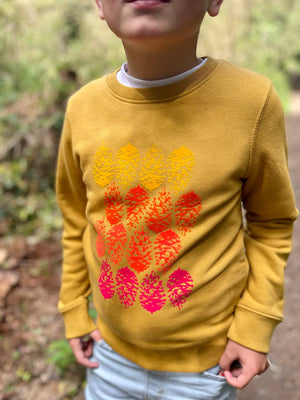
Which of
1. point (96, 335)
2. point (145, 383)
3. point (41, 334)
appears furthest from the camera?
point (41, 334)

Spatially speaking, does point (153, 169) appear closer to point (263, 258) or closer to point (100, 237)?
point (100, 237)

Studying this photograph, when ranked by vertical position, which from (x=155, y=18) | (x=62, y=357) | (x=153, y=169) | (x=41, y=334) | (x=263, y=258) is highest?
(x=155, y=18)

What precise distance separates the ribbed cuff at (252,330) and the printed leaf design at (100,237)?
1.50ft

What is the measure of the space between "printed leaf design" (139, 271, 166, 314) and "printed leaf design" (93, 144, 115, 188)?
0.97ft

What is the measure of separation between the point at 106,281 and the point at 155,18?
0.72m

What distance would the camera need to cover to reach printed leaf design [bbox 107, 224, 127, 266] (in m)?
1.05

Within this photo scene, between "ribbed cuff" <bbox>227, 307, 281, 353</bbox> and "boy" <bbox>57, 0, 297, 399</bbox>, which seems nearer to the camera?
"boy" <bbox>57, 0, 297, 399</bbox>

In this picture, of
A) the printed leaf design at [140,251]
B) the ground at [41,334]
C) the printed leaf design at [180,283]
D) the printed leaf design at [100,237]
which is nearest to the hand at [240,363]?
the printed leaf design at [180,283]

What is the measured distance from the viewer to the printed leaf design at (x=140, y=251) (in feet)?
3.34

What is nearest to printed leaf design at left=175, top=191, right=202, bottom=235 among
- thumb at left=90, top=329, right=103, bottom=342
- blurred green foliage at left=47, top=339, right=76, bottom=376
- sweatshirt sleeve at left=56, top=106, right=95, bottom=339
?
sweatshirt sleeve at left=56, top=106, right=95, bottom=339

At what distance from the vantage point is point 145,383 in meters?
1.18

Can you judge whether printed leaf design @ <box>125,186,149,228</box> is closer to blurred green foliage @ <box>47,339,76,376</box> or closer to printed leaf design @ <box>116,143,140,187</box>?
printed leaf design @ <box>116,143,140,187</box>

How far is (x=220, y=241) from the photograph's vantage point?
3.42 feet

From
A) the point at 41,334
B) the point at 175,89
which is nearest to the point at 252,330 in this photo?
the point at 175,89
